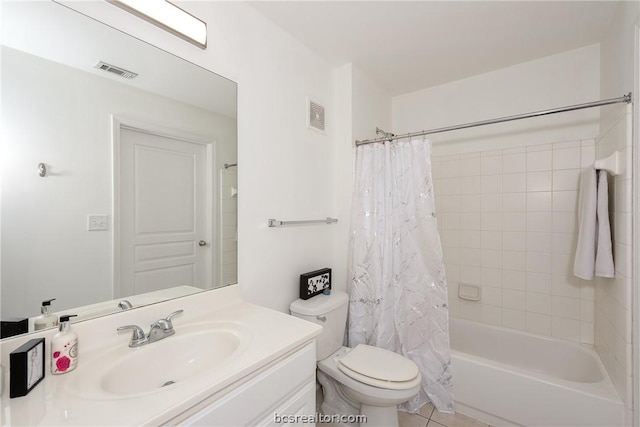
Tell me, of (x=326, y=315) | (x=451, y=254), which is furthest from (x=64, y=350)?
(x=451, y=254)

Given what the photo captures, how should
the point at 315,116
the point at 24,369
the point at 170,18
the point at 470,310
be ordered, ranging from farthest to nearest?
the point at 470,310 < the point at 315,116 < the point at 170,18 < the point at 24,369

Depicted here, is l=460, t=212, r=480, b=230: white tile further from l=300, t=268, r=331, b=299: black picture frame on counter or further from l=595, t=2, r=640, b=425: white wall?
l=300, t=268, r=331, b=299: black picture frame on counter

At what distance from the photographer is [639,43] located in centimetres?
126

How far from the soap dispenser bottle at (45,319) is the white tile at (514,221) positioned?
106 inches

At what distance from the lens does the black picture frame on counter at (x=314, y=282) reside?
174 cm

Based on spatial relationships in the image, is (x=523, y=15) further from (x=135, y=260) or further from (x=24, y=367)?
(x=24, y=367)

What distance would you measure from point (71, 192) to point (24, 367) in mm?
523

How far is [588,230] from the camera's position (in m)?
1.65

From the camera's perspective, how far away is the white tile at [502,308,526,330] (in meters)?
2.14

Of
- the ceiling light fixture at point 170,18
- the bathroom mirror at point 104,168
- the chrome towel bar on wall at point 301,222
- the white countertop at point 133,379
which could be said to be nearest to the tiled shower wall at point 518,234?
the chrome towel bar on wall at point 301,222

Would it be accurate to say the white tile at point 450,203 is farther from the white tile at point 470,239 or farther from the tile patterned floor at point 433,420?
the tile patterned floor at point 433,420

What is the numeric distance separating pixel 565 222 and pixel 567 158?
18.1 inches

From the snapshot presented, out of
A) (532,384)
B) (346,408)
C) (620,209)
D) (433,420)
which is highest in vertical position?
(620,209)

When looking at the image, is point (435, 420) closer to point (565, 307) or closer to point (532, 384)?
point (532, 384)
